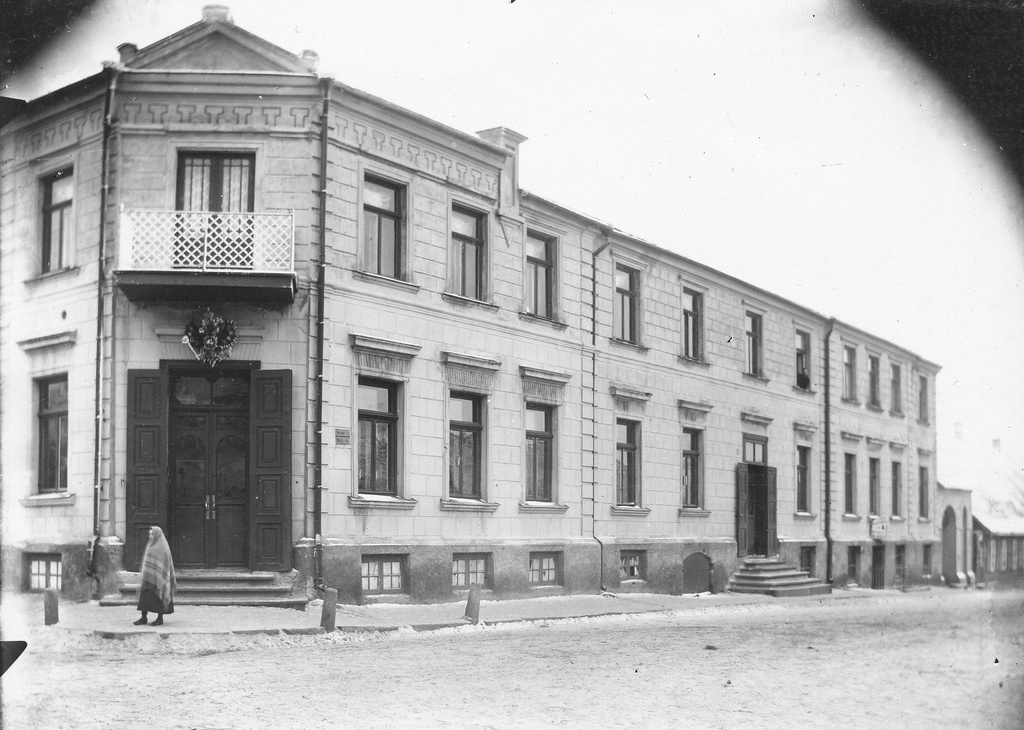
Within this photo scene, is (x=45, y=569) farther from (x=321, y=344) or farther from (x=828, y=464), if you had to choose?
(x=828, y=464)

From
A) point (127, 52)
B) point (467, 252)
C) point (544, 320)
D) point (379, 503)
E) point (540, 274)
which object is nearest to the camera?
point (127, 52)

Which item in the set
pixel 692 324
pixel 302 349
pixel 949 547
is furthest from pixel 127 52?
pixel 949 547

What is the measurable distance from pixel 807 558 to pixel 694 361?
262 inches

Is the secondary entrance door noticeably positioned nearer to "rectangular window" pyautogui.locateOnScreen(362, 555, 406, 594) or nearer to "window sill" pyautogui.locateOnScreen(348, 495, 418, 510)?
"window sill" pyautogui.locateOnScreen(348, 495, 418, 510)

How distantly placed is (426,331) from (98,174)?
18.9 ft

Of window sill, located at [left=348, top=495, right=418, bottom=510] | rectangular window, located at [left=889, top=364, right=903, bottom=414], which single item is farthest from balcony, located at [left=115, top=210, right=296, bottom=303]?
rectangular window, located at [left=889, top=364, right=903, bottom=414]

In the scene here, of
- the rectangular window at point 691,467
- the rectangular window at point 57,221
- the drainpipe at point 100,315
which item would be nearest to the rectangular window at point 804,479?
the rectangular window at point 691,467

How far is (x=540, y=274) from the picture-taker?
2103 centimetres

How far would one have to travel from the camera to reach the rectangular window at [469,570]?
59.9ft

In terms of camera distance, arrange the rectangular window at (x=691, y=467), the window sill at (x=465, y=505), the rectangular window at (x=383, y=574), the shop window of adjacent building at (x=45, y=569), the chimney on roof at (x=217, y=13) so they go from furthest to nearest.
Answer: the rectangular window at (x=691, y=467)
the window sill at (x=465, y=505)
the rectangular window at (x=383, y=574)
the shop window of adjacent building at (x=45, y=569)
the chimney on roof at (x=217, y=13)

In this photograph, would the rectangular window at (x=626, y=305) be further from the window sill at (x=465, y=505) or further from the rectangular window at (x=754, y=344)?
the window sill at (x=465, y=505)

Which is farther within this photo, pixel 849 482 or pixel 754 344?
pixel 849 482

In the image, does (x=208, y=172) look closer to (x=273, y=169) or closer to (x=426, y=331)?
(x=273, y=169)

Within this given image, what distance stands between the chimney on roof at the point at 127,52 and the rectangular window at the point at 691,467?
16.5 metres
